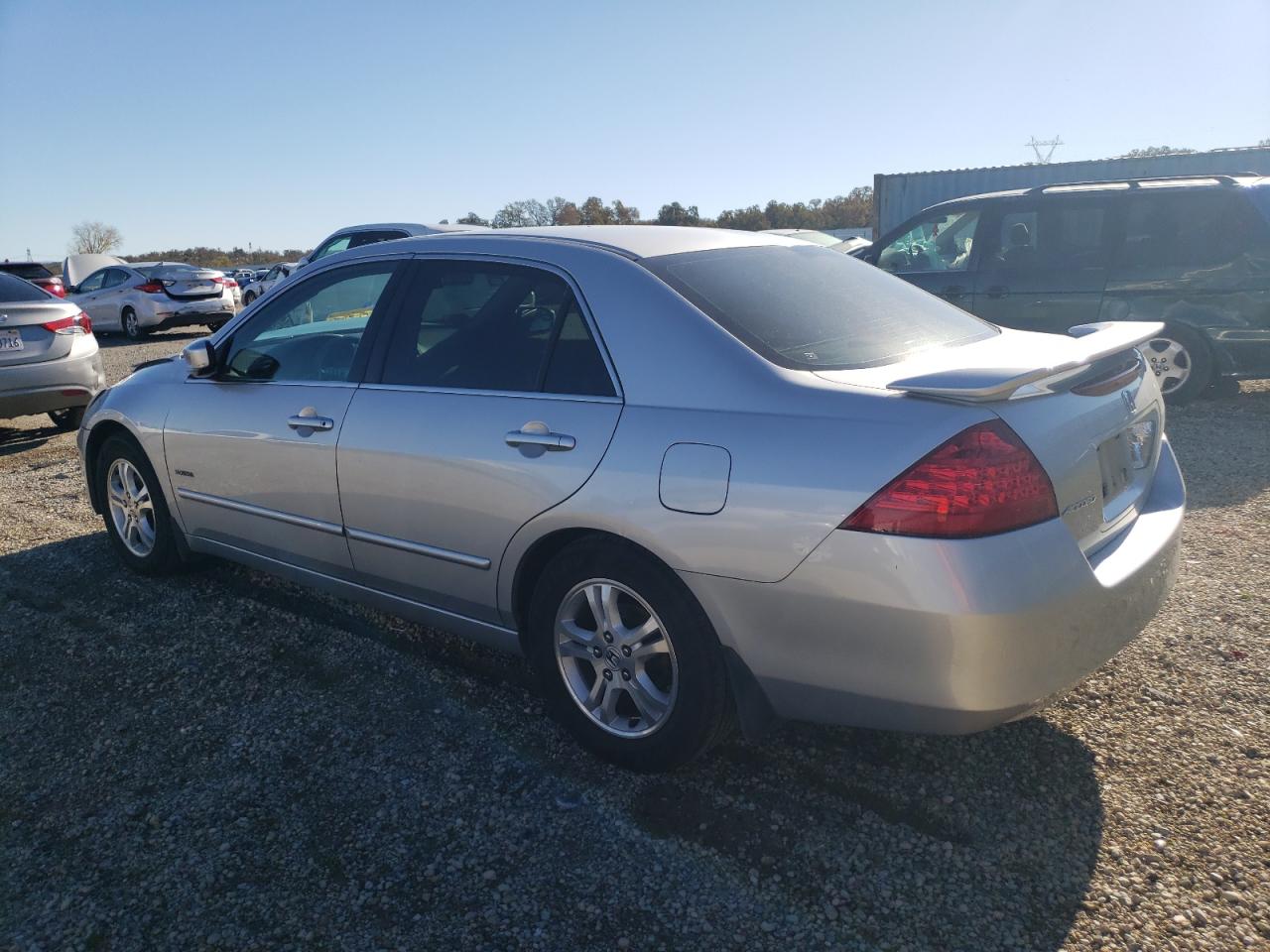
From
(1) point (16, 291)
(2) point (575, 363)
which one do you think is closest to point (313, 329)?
(2) point (575, 363)

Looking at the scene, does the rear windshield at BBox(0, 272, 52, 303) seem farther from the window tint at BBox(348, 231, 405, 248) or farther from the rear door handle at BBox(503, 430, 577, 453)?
the rear door handle at BBox(503, 430, 577, 453)

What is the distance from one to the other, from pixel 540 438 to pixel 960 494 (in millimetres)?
1252

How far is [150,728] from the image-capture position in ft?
10.7

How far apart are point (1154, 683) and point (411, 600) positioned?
8.65 ft

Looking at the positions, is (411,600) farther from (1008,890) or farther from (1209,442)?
(1209,442)

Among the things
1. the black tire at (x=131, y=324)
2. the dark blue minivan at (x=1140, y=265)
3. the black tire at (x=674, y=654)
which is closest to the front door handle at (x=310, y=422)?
the black tire at (x=674, y=654)

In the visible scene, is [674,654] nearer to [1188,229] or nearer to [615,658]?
[615,658]

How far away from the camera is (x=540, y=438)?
2.90 meters

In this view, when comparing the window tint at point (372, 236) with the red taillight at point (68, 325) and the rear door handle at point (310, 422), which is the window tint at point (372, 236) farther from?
the rear door handle at point (310, 422)

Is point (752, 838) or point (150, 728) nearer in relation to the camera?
point (752, 838)

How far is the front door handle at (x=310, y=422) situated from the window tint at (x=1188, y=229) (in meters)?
6.70

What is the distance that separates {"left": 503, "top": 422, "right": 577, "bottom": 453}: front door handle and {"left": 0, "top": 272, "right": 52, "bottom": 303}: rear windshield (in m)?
6.91

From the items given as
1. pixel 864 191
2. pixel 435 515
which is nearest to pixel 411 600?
pixel 435 515

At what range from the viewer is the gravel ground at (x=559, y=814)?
7.52ft
